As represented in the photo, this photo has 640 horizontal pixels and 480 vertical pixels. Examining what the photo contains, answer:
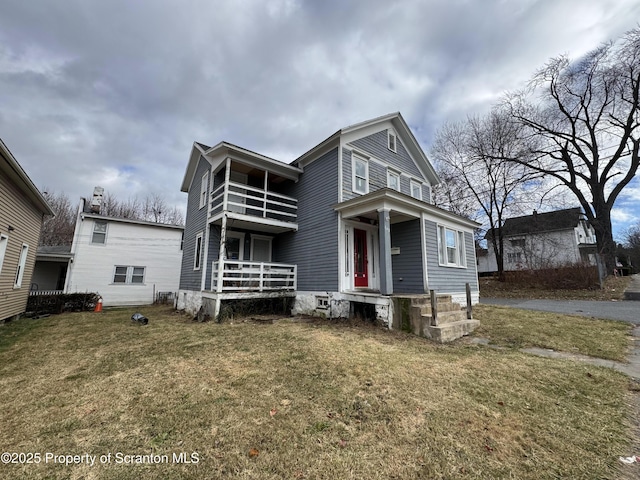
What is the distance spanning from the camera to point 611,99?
19156 mm

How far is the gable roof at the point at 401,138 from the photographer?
1068 centimetres

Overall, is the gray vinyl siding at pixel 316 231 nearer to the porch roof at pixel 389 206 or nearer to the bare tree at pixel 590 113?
the porch roof at pixel 389 206

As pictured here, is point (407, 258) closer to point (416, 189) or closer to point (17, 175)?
point (416, 189)

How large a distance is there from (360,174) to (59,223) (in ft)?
111

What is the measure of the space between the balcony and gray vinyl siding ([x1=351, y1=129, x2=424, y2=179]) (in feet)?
12.7

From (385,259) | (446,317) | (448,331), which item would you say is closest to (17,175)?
(385,259)

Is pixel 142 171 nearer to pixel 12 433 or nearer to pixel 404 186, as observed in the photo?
pixel 404 186

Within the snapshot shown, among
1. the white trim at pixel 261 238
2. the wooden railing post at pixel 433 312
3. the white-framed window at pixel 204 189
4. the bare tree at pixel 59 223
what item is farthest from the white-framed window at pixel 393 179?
the bare tree at pixel 59 223

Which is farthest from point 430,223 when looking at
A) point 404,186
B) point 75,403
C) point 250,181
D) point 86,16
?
point 86,16

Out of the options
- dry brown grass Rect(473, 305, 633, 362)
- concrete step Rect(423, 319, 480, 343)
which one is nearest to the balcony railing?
concrete step Rect(423, 319, 480, 343)

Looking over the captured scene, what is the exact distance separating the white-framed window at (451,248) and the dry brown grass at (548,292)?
268 inches

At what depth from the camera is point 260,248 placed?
1271 centimetres

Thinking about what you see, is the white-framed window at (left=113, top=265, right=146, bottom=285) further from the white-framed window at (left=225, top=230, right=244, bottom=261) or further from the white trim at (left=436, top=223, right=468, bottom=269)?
the white trim at (left=436, top=223, right=468, bottom=269)

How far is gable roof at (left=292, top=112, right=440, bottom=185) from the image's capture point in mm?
10680
